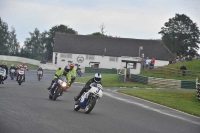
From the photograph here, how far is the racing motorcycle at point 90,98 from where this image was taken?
16.7 m

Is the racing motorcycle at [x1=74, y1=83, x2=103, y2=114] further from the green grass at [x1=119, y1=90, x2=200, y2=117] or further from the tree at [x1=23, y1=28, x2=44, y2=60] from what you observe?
the tree at [x1=23, y1=28, x2=44, y2=60]

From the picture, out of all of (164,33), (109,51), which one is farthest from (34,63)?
(164,33)

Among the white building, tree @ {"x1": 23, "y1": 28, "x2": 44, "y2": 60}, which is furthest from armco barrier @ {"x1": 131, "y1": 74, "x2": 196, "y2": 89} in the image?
tree @ {"x1": 23, "y1": 28, "x2": 44, "y2": 60}

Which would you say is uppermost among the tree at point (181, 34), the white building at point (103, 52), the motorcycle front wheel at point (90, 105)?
the tree at point (181, 34)

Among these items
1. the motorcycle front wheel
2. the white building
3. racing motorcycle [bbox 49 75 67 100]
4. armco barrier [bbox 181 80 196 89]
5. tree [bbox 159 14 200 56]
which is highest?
tree [bbox 159 14 200 56]

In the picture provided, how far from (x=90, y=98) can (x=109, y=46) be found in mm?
85382

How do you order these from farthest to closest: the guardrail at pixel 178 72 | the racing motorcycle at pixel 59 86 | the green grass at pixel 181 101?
the guardrail at pixel 178 72
the green grass at pixel 181 101
the racing motorcycle at pixel 59 86

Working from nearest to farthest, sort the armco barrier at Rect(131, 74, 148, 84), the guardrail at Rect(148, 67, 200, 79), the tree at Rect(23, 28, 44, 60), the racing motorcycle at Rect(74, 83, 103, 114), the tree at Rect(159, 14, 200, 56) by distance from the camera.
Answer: the racing motorcycle at Rect(74, 83, 103, 114)
the armco barrier at Rect(131, 74, 148, 84)
the guardrail at Rect(148, 67, 200, 79)
the tree at Rect(159, 14, 200, 56)
the tree at Rect(23, 28, 44, 60)

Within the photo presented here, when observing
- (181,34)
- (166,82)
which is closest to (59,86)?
(166,82)

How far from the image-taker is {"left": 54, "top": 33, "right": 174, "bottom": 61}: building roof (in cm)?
Result: 9994

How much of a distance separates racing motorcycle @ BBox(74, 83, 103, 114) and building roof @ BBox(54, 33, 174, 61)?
269 ft

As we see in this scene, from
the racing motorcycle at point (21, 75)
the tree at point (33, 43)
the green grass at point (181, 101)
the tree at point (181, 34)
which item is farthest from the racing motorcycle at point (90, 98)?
the tree at point (33, 43)

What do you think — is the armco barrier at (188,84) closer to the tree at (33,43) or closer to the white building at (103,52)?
the white building at (103,52)

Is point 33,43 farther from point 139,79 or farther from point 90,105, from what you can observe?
point 90,105
